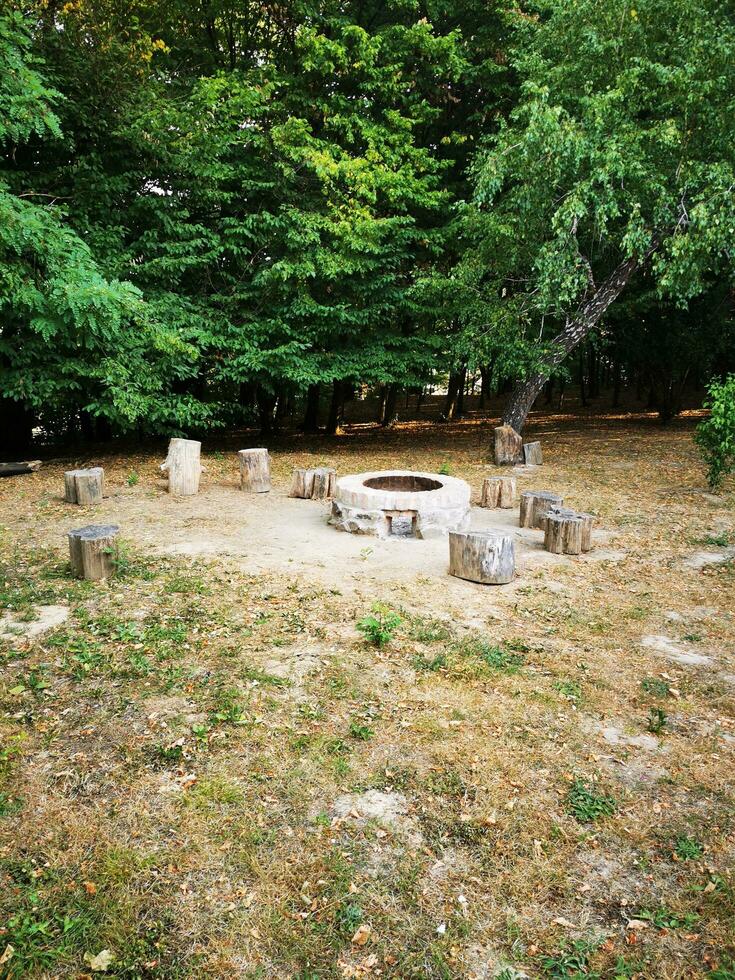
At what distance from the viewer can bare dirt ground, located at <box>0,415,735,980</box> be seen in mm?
2777

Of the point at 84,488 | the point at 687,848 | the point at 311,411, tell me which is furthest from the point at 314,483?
the point at 311,411

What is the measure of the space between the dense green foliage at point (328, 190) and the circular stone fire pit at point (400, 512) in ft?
17.5

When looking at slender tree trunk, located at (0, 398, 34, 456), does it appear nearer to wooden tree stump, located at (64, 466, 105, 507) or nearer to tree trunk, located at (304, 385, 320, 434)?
wooden tree stump, located at (64, 466, 105, 507)

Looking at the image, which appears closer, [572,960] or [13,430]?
[572,960]

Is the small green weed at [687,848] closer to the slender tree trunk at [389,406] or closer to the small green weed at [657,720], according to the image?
the small green weed at [657,720]

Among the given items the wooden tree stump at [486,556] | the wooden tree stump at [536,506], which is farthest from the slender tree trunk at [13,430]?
the wooden tree stump at [486,556]

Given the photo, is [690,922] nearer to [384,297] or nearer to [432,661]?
[432,661]

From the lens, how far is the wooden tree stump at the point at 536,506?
8748 millimetres

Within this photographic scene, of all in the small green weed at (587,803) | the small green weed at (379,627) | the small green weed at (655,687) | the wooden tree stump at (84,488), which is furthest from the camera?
the wooden tree stump at (84,488)

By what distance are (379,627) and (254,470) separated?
6155 mm

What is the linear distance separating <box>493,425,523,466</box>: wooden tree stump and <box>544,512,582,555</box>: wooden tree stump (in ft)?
18.3

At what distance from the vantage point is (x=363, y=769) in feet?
12.5

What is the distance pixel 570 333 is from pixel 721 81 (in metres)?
4.96

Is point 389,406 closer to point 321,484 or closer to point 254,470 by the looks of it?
point 254,470
